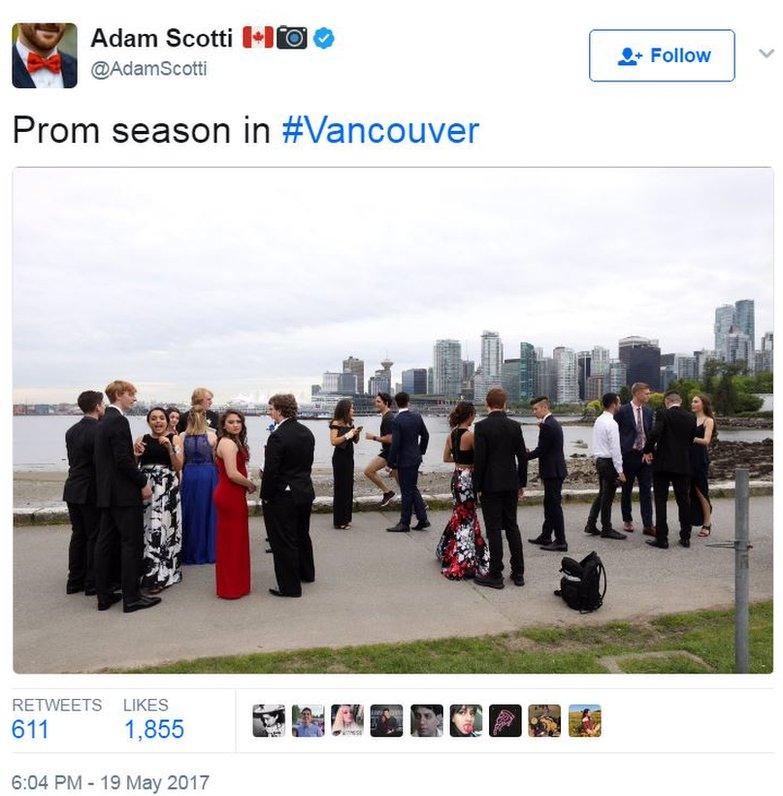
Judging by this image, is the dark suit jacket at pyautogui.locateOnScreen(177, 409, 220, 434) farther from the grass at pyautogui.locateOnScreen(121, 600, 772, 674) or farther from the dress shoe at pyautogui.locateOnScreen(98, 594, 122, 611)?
the grass at pyautogui.locateOnScreen(121, 600, 772, 674)

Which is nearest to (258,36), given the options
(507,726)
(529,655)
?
(507,726)

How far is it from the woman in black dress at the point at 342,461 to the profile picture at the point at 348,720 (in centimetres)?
451

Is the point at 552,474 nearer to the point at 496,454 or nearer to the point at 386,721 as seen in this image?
the point at 496,454

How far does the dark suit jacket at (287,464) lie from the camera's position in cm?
486

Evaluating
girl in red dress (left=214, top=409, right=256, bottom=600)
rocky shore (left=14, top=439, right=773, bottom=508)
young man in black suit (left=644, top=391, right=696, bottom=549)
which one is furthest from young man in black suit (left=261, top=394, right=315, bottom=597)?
Result: rocky shore (left=14, top=439, right=773, bottom=508)

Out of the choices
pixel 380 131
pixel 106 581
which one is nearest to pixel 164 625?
pixel 106 581

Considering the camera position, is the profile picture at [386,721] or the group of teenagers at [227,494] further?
the group of teenagers at [227,494]

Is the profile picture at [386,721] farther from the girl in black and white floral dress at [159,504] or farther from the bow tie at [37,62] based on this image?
the bow tie at [37,62]

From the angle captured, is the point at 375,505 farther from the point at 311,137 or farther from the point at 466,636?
the point at 311,137

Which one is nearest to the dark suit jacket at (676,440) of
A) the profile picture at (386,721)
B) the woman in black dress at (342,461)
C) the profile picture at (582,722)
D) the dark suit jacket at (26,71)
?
the woman in black dress at (342,461)

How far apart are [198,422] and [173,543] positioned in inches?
50.3

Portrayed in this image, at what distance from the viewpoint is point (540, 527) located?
283 inches

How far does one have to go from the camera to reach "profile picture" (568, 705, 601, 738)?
265 centimetres

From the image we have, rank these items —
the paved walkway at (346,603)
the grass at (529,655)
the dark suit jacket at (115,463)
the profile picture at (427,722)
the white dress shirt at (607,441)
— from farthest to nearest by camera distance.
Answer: the white dress shirt at (607,441) → the dark suit jacket at (115,463) → the paved walkway at (346,603) → the grass at (529,655) → the profile picture at (427,722)
